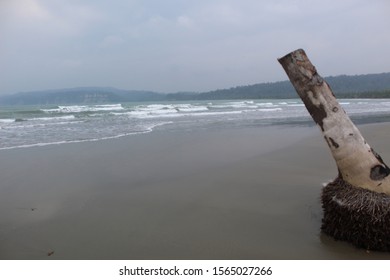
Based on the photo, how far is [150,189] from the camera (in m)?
5.23

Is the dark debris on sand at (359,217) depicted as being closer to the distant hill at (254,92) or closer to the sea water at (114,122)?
the sea water at (114,122)

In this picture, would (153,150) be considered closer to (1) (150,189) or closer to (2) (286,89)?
(1) (150,189)

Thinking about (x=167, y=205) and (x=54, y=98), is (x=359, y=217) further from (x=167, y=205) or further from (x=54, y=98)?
(x=54, y=98)

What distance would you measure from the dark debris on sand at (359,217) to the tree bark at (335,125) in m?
0.18

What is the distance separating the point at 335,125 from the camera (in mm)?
3395

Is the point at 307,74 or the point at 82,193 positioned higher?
the point at 307,74

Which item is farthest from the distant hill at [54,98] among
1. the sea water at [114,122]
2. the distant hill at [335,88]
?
the sea water at [114,122]

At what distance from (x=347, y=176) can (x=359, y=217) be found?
19.9 inches

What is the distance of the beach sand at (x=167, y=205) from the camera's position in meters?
3.20

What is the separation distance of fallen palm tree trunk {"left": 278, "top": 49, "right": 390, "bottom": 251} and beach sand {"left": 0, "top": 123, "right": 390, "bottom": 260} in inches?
7.4

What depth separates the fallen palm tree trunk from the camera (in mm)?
2963
